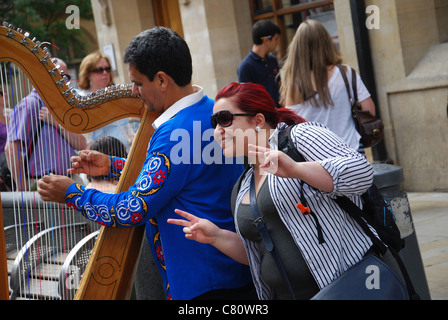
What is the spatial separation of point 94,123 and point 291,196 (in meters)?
1.13

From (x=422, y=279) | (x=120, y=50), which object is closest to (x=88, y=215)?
(x=422, y=279)

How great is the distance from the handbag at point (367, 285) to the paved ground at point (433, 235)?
6.41ft

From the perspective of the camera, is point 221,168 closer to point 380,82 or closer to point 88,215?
point 88,215

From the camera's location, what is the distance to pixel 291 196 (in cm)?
227

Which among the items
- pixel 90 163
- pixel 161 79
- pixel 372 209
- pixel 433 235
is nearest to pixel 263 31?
pixel 433 235

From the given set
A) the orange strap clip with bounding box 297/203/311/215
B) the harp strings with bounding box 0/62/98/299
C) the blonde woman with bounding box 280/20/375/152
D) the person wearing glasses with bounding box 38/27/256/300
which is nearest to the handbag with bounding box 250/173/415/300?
the orange strap clip with bounding box 297/203/311/215

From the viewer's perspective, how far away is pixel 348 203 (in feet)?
7.52

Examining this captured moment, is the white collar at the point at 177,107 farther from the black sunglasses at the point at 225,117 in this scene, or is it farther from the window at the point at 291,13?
the window at the point at 291,13

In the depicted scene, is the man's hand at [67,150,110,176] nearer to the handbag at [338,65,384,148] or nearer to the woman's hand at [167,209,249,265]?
the woman's hand at [167,209,249,265]

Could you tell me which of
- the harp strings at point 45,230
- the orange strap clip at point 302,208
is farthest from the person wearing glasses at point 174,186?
the harp strings at point 45,230

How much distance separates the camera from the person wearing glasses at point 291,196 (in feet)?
7.16

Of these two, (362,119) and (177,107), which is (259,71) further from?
(177,107)

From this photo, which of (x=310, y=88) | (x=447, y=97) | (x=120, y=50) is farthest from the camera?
(x=120, y=50)
